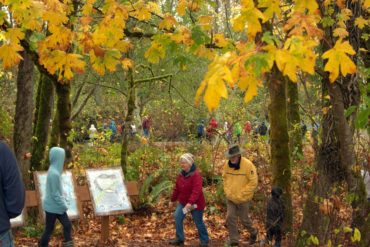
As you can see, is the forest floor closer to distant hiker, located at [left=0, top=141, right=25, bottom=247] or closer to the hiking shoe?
the hiking shoe

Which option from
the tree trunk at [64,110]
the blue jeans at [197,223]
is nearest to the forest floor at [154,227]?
the blue jeans at [197,223]

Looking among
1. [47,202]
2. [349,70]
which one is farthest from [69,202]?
[349,70]

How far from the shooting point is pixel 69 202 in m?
7.97

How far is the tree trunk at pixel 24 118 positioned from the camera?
944cm

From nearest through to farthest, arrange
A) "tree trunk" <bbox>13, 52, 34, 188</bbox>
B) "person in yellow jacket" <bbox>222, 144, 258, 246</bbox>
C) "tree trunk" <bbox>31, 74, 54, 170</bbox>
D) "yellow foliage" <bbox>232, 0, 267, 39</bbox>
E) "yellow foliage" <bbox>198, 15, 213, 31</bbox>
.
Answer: "yellow foliage" <bbox>232, 0, 267, 39</bbox>
"yellow foliage" <bbox>198, 15, 213, 31</bbox>
"person in yellow jacket" <bbox>222, 144, 258, 246</bbox>
"tree trunk" <bbox>13, 52, 34, 188</bbox>
"tree trunk" <bbox>31, 74, 54, 170</bbox>

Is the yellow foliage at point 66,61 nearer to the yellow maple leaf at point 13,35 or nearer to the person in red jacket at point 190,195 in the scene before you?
the yellow maple leaf at point 13,35

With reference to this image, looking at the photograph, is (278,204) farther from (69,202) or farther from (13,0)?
(13,0)

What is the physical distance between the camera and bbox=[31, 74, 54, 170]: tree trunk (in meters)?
10.5

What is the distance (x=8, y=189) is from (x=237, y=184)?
14.2 feet

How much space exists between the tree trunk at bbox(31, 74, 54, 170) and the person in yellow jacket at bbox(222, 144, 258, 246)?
437 cm

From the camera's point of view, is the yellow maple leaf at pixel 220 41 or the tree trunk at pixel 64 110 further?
the tree trunk at pixel 64 110

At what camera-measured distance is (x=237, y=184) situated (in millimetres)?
7824

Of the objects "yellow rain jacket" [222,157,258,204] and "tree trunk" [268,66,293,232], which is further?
"tree trunk" [268,66,293,232]


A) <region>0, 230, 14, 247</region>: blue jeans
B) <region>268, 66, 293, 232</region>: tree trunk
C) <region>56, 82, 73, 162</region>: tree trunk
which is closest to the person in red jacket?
<region>268, 66, 293, 232</region>: tree trunk
